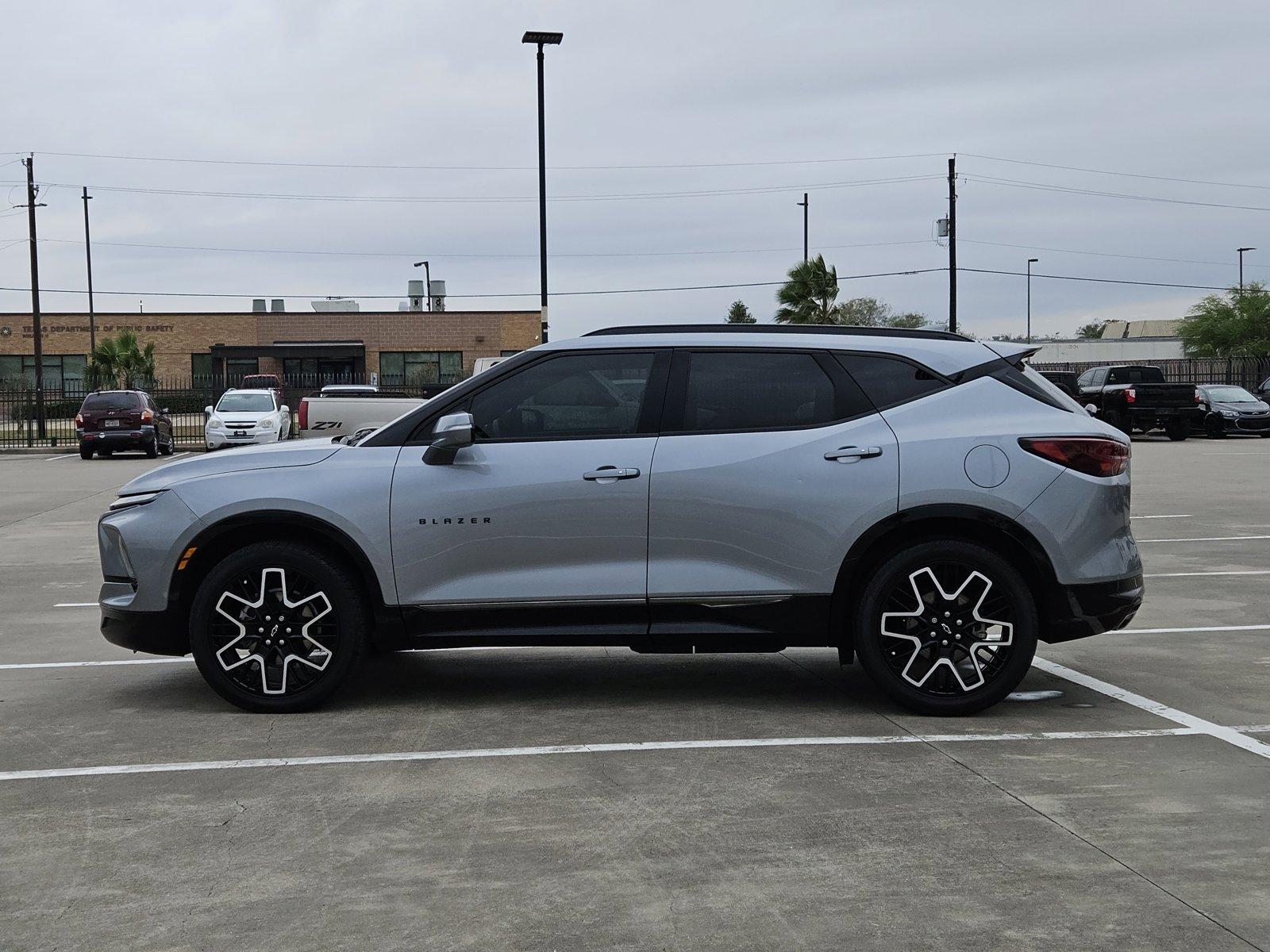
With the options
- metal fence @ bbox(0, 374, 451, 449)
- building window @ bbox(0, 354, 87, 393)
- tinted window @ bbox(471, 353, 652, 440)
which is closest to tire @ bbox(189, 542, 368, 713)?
tinted window @ bbox(471, 353, 652, 440)

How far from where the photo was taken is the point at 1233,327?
215ft

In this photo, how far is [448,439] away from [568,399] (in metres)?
0.63

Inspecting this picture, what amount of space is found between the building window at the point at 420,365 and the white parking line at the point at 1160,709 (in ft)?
194

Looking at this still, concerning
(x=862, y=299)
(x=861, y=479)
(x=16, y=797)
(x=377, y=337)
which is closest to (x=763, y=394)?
(x=861, y=479)

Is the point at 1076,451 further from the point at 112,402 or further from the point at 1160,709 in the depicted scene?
the point at 112,402

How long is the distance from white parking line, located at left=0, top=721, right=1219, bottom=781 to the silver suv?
0.36 meters

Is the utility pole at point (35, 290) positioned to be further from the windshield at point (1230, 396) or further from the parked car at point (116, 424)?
the windshield at point (1230, 396)

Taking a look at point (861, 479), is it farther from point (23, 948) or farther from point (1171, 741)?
point (23, 948)

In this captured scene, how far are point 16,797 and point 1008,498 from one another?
4.36 metres

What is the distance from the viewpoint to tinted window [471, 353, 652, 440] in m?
6.49

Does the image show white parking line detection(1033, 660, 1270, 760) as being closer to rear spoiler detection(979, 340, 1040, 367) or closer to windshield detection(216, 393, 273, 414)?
rear spoiler detection(979, 340, 1040, 367)

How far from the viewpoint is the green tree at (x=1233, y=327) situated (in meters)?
64.9

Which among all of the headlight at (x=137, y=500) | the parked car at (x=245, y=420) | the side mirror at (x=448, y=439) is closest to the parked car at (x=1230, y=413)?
the parked car at (x=245, y=420)

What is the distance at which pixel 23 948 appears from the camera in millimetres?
3719
